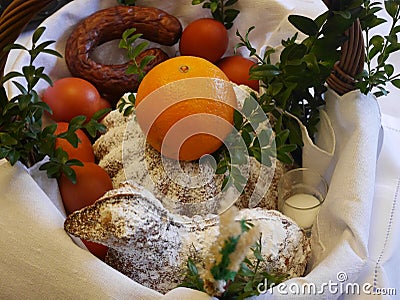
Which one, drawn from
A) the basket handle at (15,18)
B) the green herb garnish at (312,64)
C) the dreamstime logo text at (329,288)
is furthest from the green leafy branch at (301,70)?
the basket handle at (15,18)

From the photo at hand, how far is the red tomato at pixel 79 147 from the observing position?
0.67 meters

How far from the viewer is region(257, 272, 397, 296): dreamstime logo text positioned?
50 cm

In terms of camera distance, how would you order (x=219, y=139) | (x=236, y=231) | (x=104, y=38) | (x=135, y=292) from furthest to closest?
1. (x=104, y=38)
2. (x=219, y=139)
3. (x=135, y=292)
4. (x=236, y=231)

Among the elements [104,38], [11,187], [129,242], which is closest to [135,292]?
[129,242]

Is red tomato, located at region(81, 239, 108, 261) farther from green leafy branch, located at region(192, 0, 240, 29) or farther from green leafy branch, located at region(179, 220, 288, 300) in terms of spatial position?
green leafy branch, located at region(192, 0, 240, 29)

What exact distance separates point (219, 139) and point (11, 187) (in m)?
0.22

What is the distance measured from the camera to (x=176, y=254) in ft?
1.79

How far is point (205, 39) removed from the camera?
0.81 m

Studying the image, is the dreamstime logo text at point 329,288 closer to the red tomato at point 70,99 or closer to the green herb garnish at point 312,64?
the green herb garnish at point 312,64

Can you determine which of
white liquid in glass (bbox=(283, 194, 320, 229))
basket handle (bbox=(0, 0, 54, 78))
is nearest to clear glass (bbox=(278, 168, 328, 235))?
white liquid in glass (bbox=(283, 194, 320, 229))

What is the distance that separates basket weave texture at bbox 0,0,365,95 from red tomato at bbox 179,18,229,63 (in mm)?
197

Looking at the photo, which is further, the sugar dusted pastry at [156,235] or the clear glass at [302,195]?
the clear glass at [302,195]

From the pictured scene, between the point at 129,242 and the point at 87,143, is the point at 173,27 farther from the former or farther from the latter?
the point at 129,242

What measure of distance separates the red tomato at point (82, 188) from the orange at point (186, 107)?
0.25 feet
